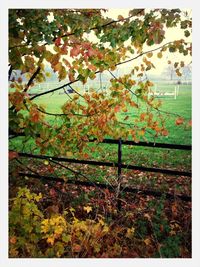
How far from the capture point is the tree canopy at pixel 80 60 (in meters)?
2.96

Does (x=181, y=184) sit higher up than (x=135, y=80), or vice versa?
(x=135, y=80)

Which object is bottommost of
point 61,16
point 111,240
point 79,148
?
point 111,240

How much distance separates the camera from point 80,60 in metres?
3.20

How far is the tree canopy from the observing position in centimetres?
296

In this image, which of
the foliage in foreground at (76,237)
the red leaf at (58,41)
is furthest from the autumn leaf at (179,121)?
the red leaf at (58,41)

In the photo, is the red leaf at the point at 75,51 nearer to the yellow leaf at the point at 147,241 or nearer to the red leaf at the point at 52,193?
the red leaf at the point at 52,193

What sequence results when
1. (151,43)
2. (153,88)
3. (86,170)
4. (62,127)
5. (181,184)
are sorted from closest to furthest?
(151,43) → (62,127) → (153,88) → (181,184) → (86,170)

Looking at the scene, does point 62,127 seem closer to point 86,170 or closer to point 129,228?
point 129,228

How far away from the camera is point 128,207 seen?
4.02m

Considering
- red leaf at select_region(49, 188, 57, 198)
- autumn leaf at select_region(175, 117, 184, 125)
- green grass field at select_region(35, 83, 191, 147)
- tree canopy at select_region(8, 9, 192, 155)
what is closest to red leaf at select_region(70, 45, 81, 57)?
tree canopy at select_region(8, 9, 192, 155)

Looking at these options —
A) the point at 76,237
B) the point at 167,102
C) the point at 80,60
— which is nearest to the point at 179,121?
the point at 167,102

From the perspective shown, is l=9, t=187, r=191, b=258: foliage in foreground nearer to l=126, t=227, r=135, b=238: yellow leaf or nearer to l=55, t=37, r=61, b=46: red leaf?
l=126, t=227, r=135, b=238: yellow leaf
